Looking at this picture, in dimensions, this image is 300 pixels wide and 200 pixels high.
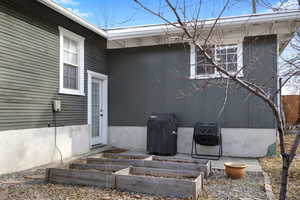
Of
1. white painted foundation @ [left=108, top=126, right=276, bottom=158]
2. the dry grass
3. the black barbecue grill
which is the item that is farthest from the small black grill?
the dry grass

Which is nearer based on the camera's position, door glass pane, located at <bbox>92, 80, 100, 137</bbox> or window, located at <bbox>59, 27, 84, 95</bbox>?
window, located at <bbox>59, 27, 84, 95</bbox>

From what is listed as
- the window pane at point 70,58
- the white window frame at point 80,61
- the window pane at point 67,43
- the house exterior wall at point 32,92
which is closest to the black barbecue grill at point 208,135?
the house exterior wall at point 32,92

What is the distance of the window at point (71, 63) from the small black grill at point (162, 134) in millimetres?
2243

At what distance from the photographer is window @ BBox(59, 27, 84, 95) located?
5.95m

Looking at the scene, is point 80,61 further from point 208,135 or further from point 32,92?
point 208,135

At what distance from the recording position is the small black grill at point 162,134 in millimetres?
6504

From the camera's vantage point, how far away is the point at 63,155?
5902 millimetres

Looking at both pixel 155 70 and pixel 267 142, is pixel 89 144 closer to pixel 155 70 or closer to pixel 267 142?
pixel 155 70

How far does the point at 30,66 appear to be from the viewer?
5.06 meters

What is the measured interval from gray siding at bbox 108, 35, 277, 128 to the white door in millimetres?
349

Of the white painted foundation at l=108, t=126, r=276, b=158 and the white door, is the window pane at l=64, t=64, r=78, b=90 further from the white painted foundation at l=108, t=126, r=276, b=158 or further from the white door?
the white painted foundation at l=108, t=126, r=276, b=158

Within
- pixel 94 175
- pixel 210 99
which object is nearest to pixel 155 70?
pixel 210 99

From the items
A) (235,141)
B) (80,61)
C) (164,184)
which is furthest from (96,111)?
(164,184)

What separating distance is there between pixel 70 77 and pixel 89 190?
3.56 meters
